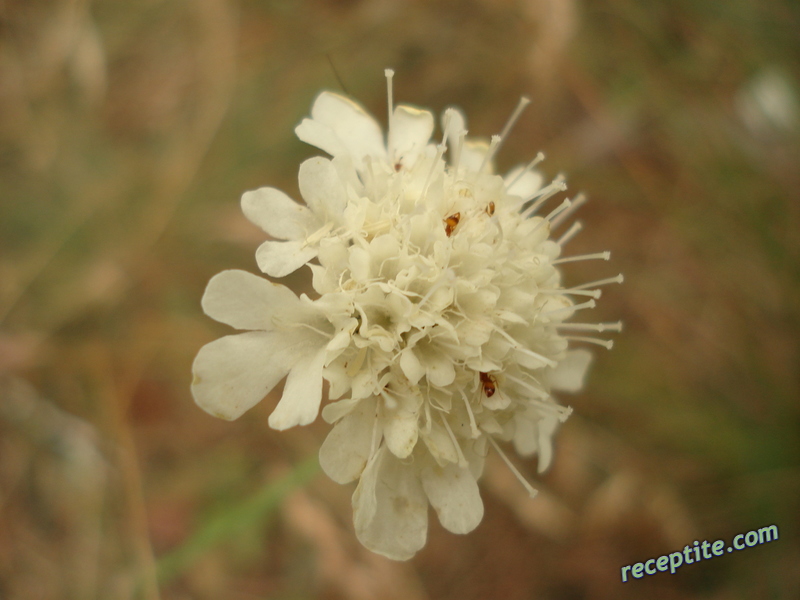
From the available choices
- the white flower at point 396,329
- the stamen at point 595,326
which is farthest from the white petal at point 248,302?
the stamen at point 595,326

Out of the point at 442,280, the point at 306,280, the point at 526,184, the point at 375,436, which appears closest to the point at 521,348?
the point at 442,280

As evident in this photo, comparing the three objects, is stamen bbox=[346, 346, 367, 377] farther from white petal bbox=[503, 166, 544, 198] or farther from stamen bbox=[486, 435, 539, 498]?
white petal bbox=[503, 166, 544, 198]

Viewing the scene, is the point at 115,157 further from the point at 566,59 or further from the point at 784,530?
the point at 784,530

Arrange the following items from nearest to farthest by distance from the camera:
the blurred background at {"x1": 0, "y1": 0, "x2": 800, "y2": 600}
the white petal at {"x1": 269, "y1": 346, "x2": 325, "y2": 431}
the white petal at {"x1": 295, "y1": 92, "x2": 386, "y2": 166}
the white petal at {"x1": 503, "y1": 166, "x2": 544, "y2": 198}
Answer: the white petal at {"x1": 269, "y1": 346, "x2": 325, "y2": 431} < the white petal at {"x1": 295, "y1": 92, "x2": 386, "y2": 166} < the white petal at {"x1": 503, "y1": 166, "x2": 544, "y2": 198} < the blurred background at {"x1": 0, "y1": 0, "x2": 800, "y2": 600}

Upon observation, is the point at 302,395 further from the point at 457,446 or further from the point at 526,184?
the point at 526,184

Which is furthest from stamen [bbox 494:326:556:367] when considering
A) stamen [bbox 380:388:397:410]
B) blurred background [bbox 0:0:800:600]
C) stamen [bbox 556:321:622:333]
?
blurred background [bbox 0:0:800:600]

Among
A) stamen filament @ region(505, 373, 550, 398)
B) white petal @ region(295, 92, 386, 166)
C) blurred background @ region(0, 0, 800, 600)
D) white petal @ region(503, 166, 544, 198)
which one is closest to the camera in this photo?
stamen filament @ region(505, 373, 550, 398)
